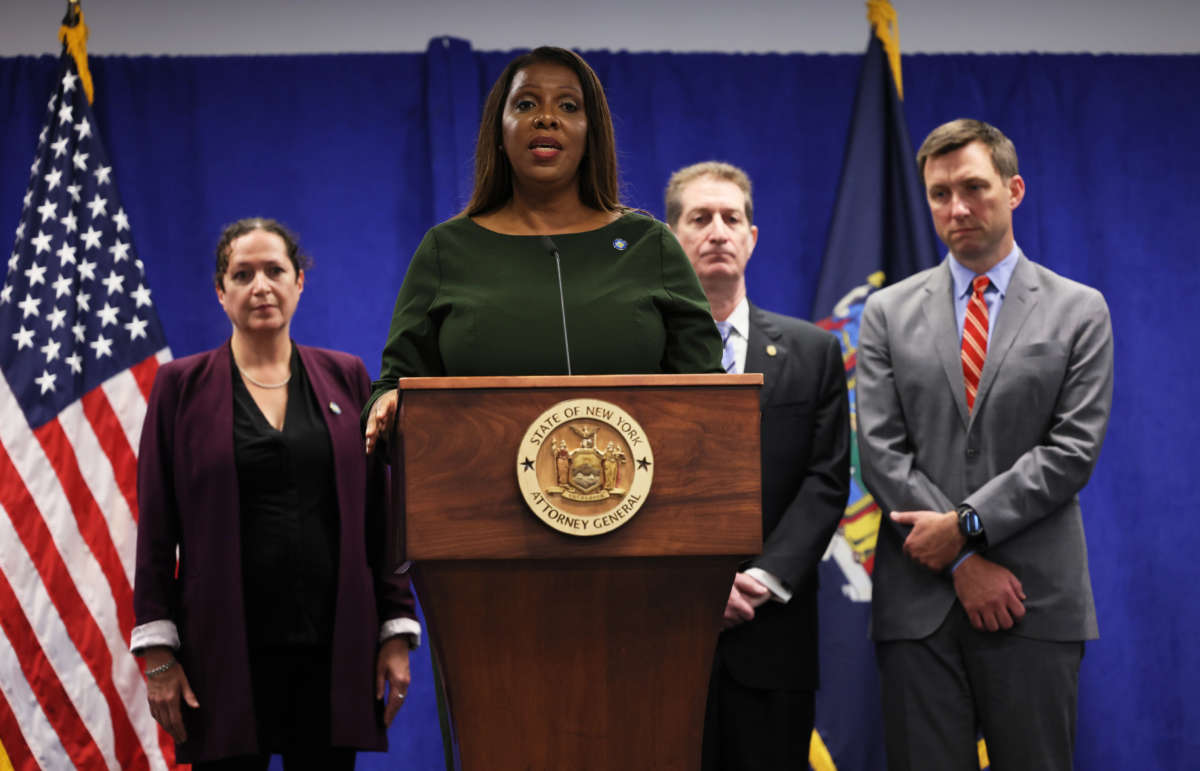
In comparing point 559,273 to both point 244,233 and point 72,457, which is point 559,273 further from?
point 72,457

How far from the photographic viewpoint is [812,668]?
8.08ft

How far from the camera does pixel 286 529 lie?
2518 millimetres

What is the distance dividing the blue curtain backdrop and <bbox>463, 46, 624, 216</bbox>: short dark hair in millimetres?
2159

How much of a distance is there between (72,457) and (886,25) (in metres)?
2.94

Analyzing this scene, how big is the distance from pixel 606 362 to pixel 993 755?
1.44m

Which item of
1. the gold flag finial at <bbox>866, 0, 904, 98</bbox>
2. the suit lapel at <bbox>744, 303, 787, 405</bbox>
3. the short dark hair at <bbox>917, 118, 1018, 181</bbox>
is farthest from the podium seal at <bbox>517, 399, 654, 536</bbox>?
the gold flag finial at <bbox>866, 0, 904, 98</bbox>

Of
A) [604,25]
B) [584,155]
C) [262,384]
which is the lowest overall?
[262,384]

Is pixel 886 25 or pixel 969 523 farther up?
pixel 886 25

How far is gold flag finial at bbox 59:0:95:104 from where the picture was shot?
3650mm

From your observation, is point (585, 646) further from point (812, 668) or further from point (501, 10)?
point (501, 10)

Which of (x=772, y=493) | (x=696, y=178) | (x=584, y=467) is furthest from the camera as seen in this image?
(x=696, y=178)

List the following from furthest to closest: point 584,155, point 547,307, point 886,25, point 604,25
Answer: point 604,25, point 886,25, point 584,155, point 547,307

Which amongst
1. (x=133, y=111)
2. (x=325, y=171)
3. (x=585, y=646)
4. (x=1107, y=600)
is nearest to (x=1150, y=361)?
(x=1107, y=600)

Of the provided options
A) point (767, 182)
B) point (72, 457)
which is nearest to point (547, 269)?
point (72, 457)
